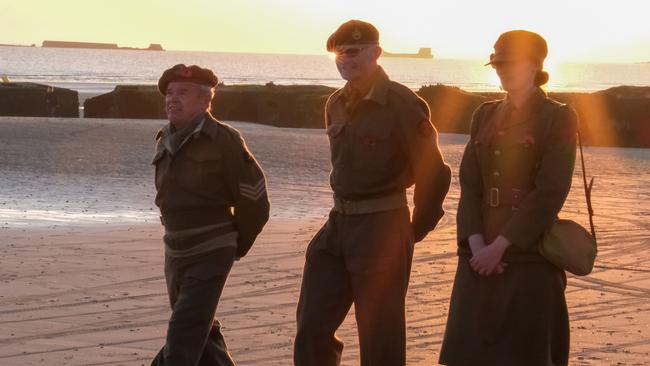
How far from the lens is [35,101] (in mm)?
32094

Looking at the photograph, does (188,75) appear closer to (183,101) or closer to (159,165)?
(183,101)

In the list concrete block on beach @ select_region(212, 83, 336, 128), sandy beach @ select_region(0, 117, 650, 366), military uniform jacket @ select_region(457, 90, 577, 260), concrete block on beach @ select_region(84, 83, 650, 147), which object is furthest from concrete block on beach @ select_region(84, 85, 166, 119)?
military uniform jacket @ select_region(457, 90, 577, 260)

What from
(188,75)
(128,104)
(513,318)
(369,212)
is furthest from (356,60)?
(128,104)

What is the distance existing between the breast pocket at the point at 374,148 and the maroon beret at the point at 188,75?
0.76m

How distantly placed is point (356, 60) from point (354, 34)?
0.12 m

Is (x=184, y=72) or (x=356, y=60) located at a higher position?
(x=356, y=60)

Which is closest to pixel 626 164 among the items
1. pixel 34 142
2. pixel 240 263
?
pixel 34 142

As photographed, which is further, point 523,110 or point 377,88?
point 377,88

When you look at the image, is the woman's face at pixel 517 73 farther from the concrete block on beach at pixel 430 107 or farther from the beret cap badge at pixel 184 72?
the concrete block on beach at pixel 430 107

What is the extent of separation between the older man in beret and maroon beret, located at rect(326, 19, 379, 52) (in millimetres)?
620

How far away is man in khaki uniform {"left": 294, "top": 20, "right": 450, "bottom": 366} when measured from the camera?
18.7 feet

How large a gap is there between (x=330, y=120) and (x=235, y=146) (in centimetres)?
43

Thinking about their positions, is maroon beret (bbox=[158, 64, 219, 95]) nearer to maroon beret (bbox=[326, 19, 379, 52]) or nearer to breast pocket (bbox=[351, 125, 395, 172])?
maroon beret (bbox=[326, 19, 379, 52])

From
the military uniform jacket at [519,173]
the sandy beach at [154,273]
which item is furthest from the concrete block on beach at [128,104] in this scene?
the military uniform jacket at [519,173]
